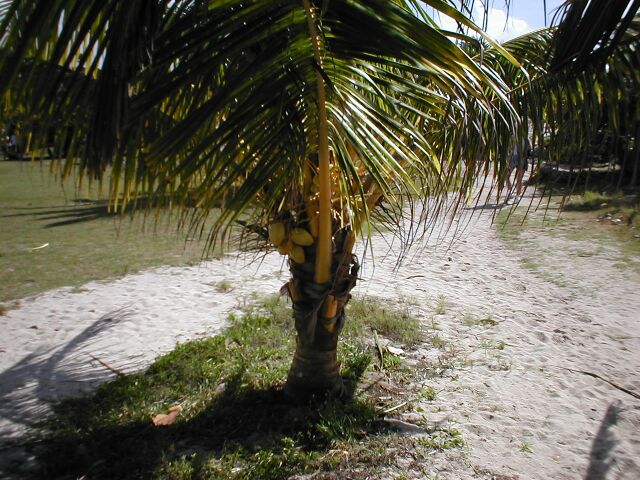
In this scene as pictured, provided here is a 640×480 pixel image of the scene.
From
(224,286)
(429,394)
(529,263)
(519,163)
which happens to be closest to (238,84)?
(519,163)

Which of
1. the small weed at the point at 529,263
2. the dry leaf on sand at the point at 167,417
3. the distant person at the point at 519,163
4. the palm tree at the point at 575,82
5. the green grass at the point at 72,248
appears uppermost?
the palm tree at the point at 575,82

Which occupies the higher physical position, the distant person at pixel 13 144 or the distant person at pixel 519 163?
the distant person at pixel 519 163

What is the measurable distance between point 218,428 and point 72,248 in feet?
17.0

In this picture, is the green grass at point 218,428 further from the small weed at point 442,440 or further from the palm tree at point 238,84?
the palm tree at point 238,84

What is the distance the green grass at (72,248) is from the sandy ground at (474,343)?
0.44 m

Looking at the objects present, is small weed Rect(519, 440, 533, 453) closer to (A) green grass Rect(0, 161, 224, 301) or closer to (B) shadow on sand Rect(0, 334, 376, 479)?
(B) shadow on sand Rect(0, 334, 376, 479)

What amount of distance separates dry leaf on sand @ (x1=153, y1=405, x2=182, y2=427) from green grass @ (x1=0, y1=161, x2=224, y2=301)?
1.60m

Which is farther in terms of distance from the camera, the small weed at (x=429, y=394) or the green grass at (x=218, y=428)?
the small weed at (x=429, y=394)

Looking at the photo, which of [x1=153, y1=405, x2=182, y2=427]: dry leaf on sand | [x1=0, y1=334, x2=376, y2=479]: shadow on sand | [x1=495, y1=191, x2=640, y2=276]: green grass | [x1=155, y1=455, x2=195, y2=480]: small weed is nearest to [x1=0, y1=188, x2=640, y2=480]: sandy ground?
[x1=495, y1=191, x2=640, y2=276]: green grass

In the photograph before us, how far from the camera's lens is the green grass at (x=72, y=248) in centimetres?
575

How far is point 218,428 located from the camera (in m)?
2.94

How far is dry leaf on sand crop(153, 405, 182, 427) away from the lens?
2.96 meters

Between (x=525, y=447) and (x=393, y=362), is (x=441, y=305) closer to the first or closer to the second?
(x=393, y=362)

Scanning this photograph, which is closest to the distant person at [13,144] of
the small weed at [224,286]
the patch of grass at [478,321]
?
the small weed at [224,286]
